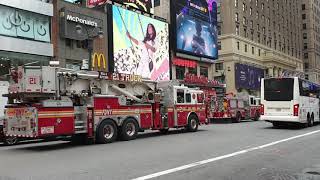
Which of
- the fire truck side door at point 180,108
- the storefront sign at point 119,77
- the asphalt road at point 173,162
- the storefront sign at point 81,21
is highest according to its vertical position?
the storefront sign at point 81,21

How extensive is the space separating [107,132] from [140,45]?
1293 inches

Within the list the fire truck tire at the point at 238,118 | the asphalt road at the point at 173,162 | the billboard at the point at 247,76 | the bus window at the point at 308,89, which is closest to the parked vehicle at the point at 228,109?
the fire truck tire at the point at 238,118

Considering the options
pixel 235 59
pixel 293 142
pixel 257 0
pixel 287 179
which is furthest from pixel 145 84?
pixel 257 0

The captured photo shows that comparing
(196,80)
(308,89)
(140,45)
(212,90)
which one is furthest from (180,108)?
(212,90)

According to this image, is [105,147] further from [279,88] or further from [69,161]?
[279,88]

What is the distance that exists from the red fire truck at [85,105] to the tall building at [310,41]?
108758 mm

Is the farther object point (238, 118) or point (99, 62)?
point (99, 62)

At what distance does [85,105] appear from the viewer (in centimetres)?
1872

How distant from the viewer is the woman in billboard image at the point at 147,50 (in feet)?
168

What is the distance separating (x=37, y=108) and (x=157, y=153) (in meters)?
4.84

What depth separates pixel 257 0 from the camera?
9031 cm

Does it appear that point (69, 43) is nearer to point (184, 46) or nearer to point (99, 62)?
point (99, 62)

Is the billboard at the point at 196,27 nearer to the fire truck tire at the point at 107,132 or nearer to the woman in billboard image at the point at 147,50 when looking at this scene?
the woman in billboard image at the point at 147,50

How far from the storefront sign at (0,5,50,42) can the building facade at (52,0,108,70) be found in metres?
1.11
